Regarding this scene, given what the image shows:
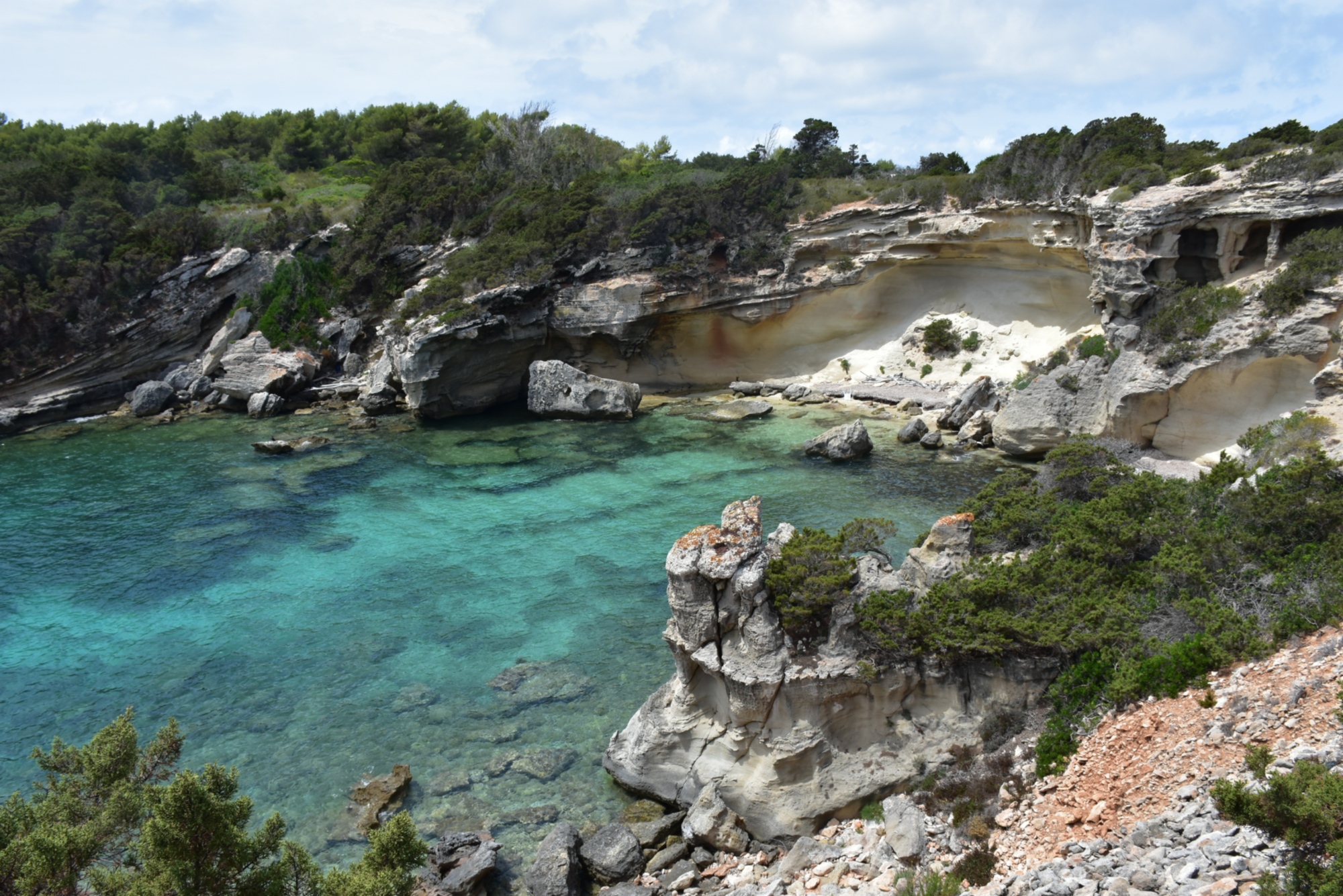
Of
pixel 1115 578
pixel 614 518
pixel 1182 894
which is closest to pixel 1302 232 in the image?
pixel 1115 578

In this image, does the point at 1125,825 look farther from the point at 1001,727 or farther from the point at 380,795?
the point at 380,795

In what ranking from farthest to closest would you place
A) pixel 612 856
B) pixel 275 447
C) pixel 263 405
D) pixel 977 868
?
pixel 263 405
pixel 275 447
pixel 612 856
pixel 977 868

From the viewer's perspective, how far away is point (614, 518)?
26.3m

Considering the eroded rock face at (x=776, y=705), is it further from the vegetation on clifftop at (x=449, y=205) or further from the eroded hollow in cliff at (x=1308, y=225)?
the vegetation on clifftop at (x=449, y=205)

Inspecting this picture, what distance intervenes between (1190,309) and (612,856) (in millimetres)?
25187

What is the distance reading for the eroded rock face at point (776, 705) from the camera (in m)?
12.3

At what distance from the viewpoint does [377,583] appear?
73.2 feet

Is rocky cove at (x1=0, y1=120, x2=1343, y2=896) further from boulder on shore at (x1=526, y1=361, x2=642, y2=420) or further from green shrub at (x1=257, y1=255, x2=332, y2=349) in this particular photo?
green shrub at (x1=257, y1=255, x2=332, y2=349)

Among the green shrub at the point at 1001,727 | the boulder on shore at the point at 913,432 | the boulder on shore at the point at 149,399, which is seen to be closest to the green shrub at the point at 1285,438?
the green shrub at the point at 1001,727

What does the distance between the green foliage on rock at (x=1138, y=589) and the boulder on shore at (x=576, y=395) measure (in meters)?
24.9

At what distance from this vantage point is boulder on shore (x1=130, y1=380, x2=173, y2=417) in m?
41.4

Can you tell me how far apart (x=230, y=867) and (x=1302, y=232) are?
32.0 m

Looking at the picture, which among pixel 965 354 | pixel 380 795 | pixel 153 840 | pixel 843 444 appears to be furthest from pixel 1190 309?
pixel 153 840

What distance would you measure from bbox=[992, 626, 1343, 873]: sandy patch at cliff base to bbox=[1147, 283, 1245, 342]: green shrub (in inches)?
711
